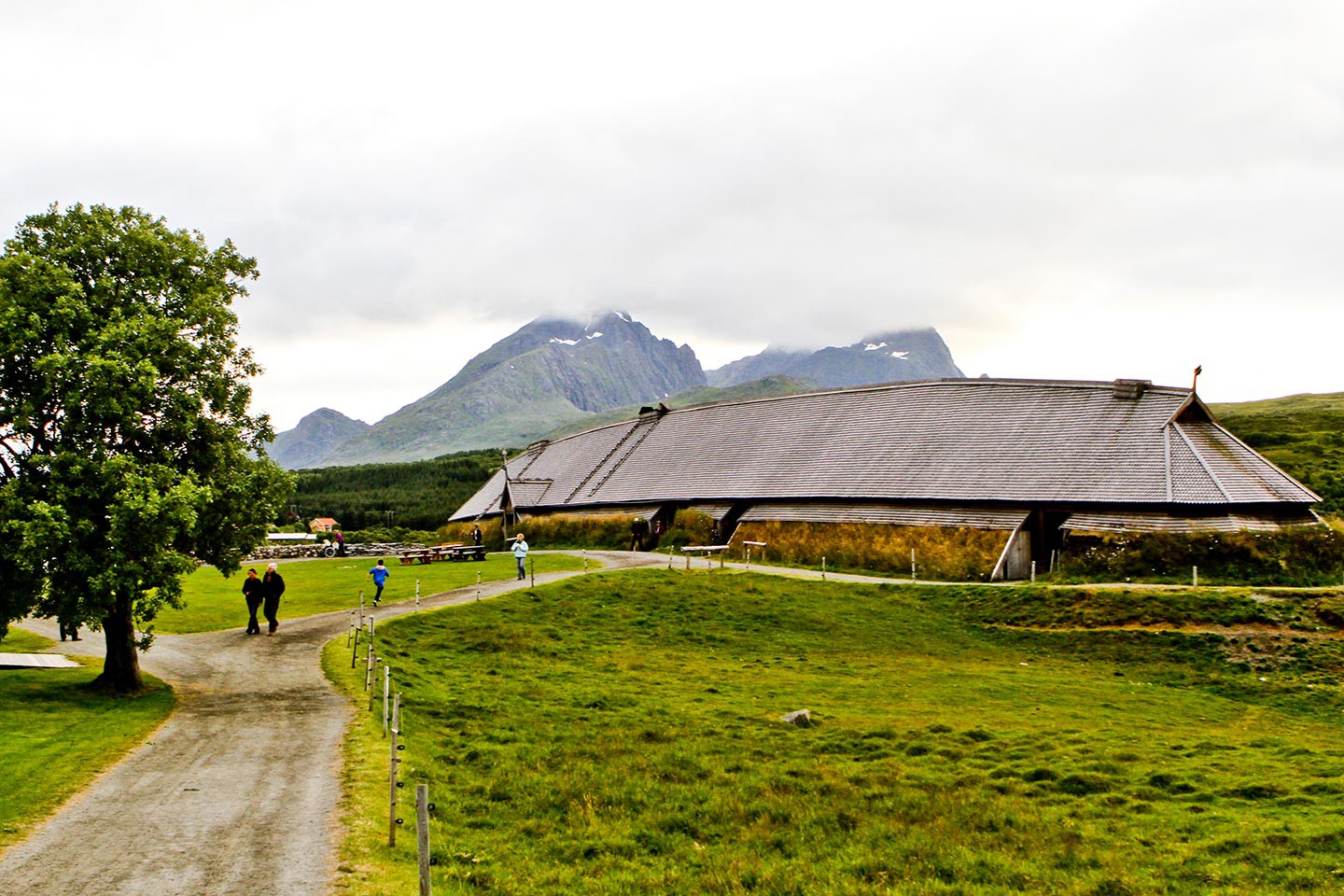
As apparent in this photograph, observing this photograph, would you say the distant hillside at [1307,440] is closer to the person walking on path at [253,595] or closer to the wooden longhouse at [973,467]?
the wooden longhouse at [973,467]

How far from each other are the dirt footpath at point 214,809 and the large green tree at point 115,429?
12.7 ft

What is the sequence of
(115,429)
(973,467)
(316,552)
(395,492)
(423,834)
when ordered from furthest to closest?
(395,492)
(316,552)
(973,467)
(115,429)
(423,834)

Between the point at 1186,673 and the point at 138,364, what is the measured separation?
33.9m

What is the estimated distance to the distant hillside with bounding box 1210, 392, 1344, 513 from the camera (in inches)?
2662

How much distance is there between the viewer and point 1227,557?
40844mm

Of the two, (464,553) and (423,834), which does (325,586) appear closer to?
(464,553)

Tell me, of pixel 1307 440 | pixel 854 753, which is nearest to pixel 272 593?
pixel 854 753

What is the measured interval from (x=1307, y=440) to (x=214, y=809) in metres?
99.0

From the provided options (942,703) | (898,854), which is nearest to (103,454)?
(898,854)

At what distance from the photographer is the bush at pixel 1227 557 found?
132ft

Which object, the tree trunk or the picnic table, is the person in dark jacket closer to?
the tree trunk

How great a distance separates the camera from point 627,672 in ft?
98.3

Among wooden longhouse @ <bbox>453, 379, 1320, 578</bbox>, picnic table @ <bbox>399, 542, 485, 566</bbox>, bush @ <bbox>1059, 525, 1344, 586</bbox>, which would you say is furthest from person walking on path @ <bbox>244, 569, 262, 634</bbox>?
bush @ <bbox>1059, 525, 1344, 586</bbox>

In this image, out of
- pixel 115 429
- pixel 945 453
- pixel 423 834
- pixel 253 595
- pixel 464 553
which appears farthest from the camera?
pixel 464 553
